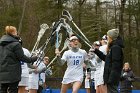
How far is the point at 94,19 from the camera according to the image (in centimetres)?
Result: 3312

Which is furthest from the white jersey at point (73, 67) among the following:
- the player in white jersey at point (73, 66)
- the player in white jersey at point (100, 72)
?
the player in white jersey at point (100, 72)

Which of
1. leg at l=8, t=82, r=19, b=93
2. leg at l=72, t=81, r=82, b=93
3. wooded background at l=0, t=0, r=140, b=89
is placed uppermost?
wooded background at l=0, t=0, r=140, b=89

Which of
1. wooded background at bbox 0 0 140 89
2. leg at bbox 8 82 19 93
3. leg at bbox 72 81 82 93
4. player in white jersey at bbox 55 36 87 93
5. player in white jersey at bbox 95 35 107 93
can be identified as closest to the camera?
leg at bbox 8 82 19 93

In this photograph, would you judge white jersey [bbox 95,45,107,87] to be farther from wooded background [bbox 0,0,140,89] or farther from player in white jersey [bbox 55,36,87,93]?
wooded background [bbox 0,0,140,89]

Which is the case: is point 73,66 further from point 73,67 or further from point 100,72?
point 100,72

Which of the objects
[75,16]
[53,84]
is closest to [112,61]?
[53,84]

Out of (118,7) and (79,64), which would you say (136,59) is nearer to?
(118,7)

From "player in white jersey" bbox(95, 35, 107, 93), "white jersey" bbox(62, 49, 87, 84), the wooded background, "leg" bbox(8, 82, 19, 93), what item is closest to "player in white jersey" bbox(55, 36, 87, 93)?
"white jersey" bbox(62, 49, 87, 84)

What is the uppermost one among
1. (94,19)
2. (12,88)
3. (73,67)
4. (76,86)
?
(94,19)

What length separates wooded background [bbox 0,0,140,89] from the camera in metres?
33.2

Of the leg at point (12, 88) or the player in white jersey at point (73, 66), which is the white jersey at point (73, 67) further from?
the leg at point (12, 88)

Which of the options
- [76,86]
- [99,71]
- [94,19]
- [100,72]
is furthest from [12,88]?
[94,19]

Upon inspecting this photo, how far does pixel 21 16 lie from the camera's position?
35.6 metres

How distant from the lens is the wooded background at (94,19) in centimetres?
3322
